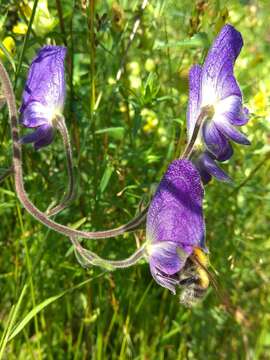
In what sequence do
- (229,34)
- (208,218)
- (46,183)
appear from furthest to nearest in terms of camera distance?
(208,218)
(46,183)
(229,34)

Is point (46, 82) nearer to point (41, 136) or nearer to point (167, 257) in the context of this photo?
point (41, 136)

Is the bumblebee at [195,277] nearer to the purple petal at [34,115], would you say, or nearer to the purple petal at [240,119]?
the purple petal at [240,119]

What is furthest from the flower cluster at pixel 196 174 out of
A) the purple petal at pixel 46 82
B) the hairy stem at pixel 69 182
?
the purple petal at pixel 46 82

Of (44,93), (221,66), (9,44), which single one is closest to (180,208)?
(221,66)

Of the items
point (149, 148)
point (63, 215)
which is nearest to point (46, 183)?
point (63, 215)

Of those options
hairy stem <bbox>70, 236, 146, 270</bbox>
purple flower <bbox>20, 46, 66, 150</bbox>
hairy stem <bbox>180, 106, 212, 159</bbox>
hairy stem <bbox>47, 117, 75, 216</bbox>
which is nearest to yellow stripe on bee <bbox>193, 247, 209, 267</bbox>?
hairy stem <bbox>70, 236, 146, 270</bbox>

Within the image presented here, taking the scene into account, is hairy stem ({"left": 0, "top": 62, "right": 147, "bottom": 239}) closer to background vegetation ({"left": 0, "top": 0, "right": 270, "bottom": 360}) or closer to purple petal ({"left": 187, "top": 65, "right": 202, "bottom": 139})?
purple petal ({"left": 187, "top": 65, "right": 202, "bottom": 139})

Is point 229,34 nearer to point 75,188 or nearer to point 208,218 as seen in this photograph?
point 75,188
